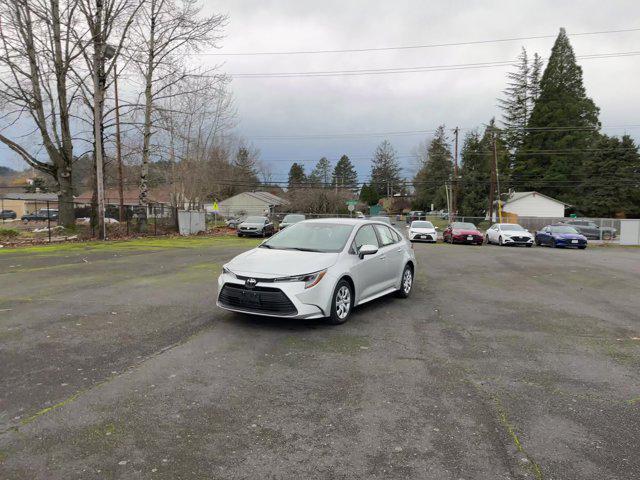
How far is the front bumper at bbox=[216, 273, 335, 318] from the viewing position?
586 centimetres

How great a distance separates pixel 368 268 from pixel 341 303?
3.07 feet

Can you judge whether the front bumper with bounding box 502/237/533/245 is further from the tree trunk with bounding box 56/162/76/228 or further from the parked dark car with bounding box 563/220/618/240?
the tree trunk with bounding box 56/162/76/228

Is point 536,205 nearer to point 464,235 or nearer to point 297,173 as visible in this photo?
point 464,235

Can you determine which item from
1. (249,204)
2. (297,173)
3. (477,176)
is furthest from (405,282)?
(297,173)

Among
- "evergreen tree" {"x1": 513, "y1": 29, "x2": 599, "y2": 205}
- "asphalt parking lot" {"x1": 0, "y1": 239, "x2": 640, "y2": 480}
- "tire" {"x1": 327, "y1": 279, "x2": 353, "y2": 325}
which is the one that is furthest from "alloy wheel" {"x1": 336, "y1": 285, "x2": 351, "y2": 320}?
"evergreen tree" {"x1": 513, "y1": 29, "x2": 599, "y2": 205}

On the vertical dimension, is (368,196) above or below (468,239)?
above

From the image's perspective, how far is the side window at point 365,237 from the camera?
7176mm

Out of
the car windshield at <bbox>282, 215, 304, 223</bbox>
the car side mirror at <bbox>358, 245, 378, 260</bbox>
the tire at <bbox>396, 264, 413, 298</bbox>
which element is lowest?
the tire at <bbox>396, 264, 413, 298</bbox>

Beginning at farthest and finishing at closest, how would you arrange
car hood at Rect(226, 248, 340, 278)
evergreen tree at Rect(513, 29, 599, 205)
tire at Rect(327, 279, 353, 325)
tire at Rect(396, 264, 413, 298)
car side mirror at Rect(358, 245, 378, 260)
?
evergreen tree at Rect(513, 29, 599, 205), tire at Rect(396, 264, 413, 298), car side mirror at Rect(358, 245, 378, 260), tire at Rect(327, 279, 353, 325), car hood at Rect(226, 248, 340, 278)

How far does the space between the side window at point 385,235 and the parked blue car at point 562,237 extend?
882 inches

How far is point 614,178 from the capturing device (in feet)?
183

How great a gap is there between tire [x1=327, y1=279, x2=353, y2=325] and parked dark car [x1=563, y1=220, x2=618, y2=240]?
32.0 m

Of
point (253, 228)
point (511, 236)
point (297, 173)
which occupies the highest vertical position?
point (297, 173)

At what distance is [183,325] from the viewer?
6.36 meters
